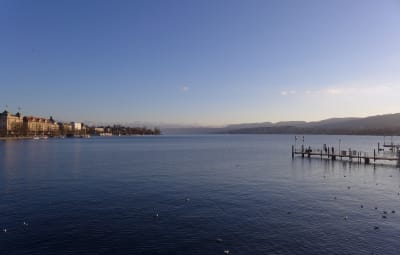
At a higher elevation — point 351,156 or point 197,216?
point 351,156

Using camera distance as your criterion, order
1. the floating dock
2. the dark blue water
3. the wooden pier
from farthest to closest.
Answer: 1. the floating dock
2. the wooden pier
3. the dark blue water

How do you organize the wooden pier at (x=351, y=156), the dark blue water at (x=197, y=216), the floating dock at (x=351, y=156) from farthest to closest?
1. the floating dock at (x=351, y=156)
2. the wooden pier at (x=351, y=156)
3. the dark blue water at (x=197, y=216)

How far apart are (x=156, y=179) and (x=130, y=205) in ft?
63.1

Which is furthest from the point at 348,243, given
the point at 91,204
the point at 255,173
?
the point at 255,173

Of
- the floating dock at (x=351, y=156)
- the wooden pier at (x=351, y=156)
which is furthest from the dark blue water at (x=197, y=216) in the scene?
the floating dock at (x=351, y=156)

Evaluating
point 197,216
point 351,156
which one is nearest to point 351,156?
point 351,156

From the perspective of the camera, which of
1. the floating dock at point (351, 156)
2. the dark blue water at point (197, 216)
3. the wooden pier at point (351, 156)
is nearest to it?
the dark blue water at point (197, 216)

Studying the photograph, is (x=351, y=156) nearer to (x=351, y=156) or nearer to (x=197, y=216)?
(x=351, y=156)

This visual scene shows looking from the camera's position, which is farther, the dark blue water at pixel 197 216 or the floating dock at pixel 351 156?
the floating dock at pixel 351 156

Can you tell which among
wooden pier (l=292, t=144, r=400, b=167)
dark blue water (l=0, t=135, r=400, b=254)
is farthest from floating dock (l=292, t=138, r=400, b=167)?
dark blue water (l=0, t=135, r=400, b=254)

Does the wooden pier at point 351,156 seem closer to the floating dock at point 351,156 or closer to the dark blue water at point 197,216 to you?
the floating dock at point 351,156

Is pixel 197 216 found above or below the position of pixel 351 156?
below

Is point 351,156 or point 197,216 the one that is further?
point 351,156

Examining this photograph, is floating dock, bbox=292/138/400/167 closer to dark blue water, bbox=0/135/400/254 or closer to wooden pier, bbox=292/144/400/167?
wooden pier, bbox=292/144/400/167
